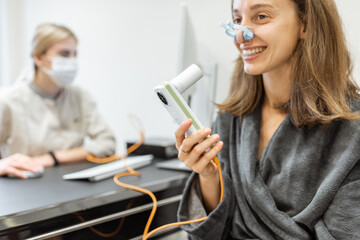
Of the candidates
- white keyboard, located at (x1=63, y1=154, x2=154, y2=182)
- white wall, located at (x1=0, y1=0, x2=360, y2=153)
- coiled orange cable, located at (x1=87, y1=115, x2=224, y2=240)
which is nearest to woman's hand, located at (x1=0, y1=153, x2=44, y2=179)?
white keyboard, located at (x1=63, y1=154, x2=154, y2=182)

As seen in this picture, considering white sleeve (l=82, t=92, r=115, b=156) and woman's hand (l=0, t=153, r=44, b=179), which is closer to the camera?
woman's hand (l=0, t=153, r=44, b=179)

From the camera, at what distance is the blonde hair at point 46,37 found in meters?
1.63

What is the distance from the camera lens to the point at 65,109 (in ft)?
5.59

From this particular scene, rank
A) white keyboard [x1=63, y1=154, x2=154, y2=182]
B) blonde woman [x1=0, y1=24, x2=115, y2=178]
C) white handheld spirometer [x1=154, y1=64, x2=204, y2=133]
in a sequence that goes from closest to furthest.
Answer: white handheld spirometer [x1=154, y1=64, x2=204, y2=133]
white keyboard [x1=63, y1=154, x2=154, y2=182]
blonde woman [x1=0, y1=24, x2=115, y2=178]

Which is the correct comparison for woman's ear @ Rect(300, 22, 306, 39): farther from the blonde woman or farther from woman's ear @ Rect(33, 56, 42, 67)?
woman's ear @ Rect(33, 56, 42, 67)

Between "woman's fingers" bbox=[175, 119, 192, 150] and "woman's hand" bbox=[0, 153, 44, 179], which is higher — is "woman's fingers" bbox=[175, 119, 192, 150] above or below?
above

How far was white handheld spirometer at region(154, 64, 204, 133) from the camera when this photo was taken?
2.61ft

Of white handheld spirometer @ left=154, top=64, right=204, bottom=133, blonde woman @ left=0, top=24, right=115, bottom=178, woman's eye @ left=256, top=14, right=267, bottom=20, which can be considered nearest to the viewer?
white handheld spirometer @ left=154, top=64, right=204, bottom=133

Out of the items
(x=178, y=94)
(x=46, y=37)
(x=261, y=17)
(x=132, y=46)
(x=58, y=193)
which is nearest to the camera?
(x=178, y=94)

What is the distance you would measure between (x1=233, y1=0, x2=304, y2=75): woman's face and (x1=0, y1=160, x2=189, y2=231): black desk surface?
0.51 m

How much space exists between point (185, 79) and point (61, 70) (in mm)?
1001

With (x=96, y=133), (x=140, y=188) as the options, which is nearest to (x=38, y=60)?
(x=96, y=133)

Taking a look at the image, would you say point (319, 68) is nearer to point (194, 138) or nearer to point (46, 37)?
point (194, 138)

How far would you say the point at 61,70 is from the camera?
1.64 m
